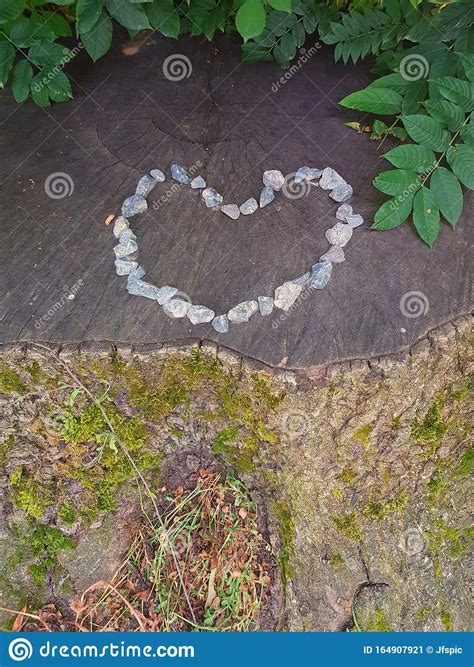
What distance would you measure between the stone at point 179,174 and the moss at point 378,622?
2.16m

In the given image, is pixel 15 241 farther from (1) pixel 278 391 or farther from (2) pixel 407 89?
(2) pixel 407 89

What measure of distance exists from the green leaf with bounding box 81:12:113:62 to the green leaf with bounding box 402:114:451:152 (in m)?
1.32

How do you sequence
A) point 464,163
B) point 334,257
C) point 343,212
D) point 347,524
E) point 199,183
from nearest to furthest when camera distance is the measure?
1. point 464,163
2. point 334,257
3. point 343,212
4. point 199,183
5. point 347,524

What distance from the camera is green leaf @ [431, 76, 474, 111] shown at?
2318 millimetres

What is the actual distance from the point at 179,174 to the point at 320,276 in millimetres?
816

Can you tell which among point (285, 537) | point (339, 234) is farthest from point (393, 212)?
point (285, 537)

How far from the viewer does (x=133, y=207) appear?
2.63 meters

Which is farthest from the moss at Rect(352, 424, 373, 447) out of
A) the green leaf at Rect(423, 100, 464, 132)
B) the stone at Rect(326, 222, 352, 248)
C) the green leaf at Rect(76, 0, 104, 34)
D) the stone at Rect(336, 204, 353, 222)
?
the green leaf at Rect(76, 0, 104, 34)

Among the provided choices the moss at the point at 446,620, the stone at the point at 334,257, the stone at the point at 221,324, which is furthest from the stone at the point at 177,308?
the moss at the point at 446,620

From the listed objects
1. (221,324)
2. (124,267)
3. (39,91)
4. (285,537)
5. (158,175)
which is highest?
(39,91)

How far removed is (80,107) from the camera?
2.96 metres

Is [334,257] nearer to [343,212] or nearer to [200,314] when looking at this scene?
[343,212]

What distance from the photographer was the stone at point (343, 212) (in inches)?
101

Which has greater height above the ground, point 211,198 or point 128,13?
point 128,13
